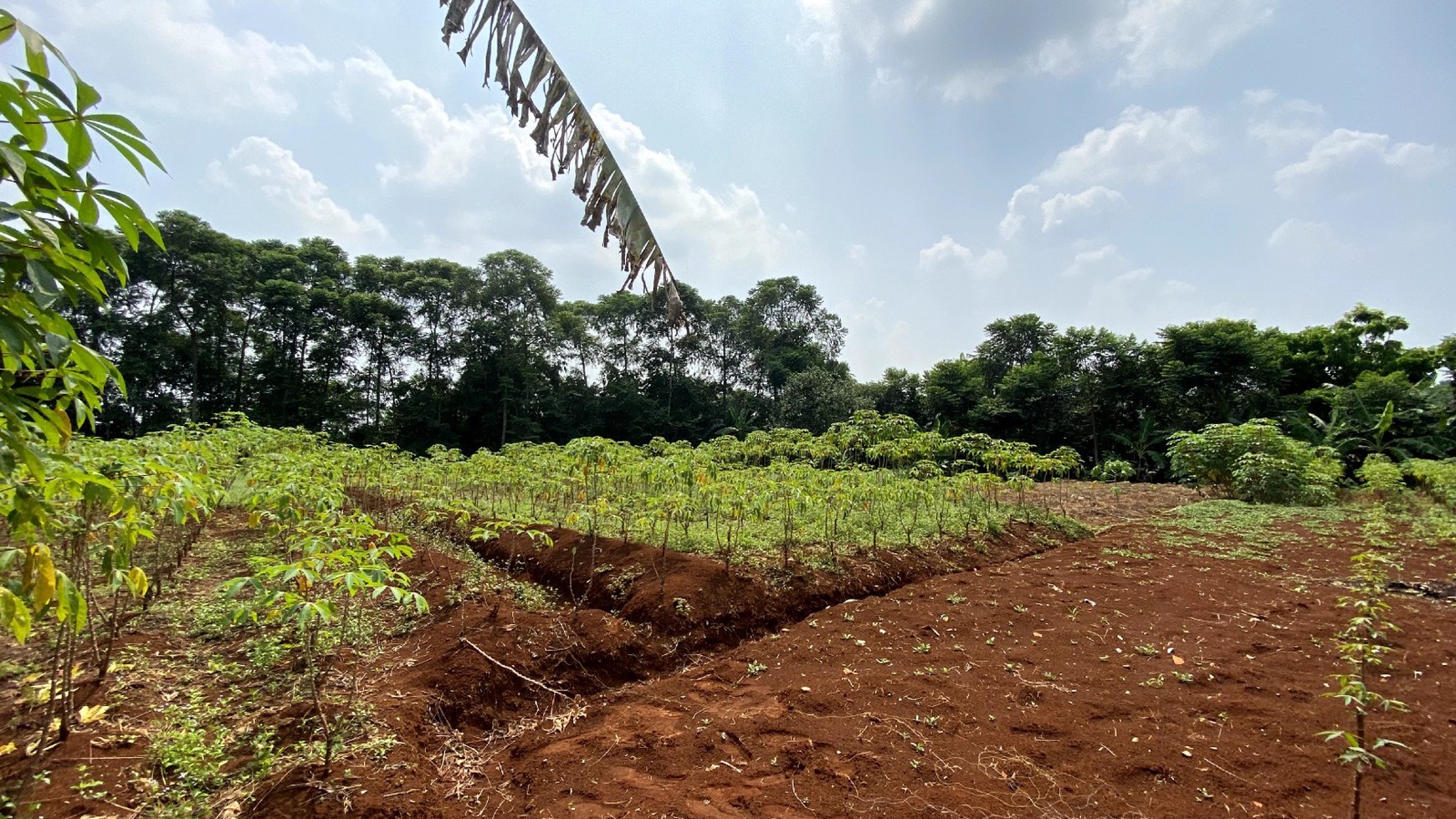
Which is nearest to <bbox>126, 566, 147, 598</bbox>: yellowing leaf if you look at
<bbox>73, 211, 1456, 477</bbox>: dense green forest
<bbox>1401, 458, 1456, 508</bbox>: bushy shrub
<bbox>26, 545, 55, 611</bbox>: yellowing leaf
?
<bbox>26, 545, 55, 611</bbox>: yellowing leaf

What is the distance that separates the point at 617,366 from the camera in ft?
93.1

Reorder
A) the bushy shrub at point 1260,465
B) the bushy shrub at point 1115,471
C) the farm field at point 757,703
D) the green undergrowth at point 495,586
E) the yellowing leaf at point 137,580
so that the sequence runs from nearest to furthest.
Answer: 1. the yellowing leaf at point 137,580
2. the farm field at point 757,703
3. the green undergrowth at point 495,586
4. the bushy shrub at point 1260,465
5. the bushy shrub at point 1115,471

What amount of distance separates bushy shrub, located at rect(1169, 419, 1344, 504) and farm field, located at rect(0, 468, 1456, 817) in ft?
21.6

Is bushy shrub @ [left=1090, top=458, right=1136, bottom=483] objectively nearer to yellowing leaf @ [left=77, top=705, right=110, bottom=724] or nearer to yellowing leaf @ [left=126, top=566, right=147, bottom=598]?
yellowing leaf @ [left=126, top=566, right=147, bottom=598]

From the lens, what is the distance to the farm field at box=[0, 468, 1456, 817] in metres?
2.27

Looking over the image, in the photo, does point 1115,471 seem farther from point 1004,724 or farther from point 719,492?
point 1004,724

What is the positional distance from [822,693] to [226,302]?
26305 millimetres

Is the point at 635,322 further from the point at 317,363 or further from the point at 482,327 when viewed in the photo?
the point at 317,363

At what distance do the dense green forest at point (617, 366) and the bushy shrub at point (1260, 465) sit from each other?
5.00 m

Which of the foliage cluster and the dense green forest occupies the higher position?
the dense green forest

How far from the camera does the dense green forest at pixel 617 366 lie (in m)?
17.9

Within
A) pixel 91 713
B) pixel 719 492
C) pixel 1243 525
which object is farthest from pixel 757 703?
pixel 1243 525

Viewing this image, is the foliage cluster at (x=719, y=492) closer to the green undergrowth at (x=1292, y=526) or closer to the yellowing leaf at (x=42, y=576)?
the green undergrowth at (x=1292, y=526)

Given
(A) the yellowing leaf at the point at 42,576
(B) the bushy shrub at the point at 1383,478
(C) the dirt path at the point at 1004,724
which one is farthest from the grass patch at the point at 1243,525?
(A) the yellowing leaf at the point at 42,576
